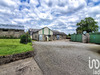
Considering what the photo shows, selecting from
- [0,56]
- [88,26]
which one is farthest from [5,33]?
[88,26]

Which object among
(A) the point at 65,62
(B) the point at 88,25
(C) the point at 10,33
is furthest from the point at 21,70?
(B) the point at 88,25

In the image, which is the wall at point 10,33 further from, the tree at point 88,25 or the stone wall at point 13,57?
the tree at point 88,25

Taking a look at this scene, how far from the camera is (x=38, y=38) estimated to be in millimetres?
19859

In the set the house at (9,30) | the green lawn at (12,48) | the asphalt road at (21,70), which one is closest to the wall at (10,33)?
the house at (9,30)

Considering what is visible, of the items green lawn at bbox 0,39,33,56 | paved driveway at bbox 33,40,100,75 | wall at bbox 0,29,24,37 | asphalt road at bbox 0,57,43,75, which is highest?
wall at bbox 0,29,24,37

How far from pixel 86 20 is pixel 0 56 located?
36.5 metres

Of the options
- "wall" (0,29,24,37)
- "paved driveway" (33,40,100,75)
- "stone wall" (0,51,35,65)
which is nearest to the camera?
"paved driveway" (33,40,100,75)

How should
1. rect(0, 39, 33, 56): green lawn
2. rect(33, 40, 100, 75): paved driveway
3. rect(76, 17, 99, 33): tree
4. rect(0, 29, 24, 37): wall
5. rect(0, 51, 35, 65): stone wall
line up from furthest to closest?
rect(76, 17, 99, 33): tree < rect(0, 29, 24, 37): wall < rect(0, 39, 33, 56): green lawn < rect(0, 51, 35, 65): stone wall < rect(33, 40, 100, 75): paved driveway

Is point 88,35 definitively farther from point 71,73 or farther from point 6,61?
point 6,61

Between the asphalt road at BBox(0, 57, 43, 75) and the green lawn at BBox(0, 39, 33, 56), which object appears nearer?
the asphalt road at BBox(0, 57, 43, 75)

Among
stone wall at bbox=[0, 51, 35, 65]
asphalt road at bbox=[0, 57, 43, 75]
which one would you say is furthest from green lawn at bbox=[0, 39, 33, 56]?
asphalt road at bbox=[0, 57, 43, 75]

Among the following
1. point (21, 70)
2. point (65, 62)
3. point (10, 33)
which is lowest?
point (21, 70)

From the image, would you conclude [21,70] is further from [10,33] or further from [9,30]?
[9,30]

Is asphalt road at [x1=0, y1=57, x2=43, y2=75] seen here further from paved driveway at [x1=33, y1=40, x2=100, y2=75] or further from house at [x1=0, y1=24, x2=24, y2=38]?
house at [x1=0, y1=24, x2=24, y2=38]
